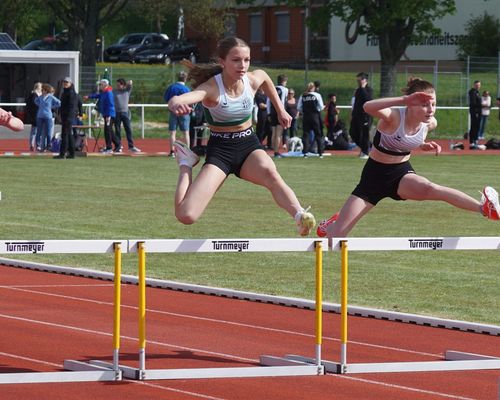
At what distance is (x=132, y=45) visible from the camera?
6825 cm

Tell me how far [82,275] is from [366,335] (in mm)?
4255

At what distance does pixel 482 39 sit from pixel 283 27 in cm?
1695

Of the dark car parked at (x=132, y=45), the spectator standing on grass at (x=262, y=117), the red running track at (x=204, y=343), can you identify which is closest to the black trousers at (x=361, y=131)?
the spectator standing on grass at (x=262, y=117)

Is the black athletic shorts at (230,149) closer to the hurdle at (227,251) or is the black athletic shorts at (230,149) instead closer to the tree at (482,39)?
the hurdle at (227,251)

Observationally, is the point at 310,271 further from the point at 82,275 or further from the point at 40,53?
the point at 40,53

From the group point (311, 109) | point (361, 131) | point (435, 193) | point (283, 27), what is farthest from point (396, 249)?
point (283, 27)

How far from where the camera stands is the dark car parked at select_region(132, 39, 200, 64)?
221ft

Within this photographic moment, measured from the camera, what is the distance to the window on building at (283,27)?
250 feet

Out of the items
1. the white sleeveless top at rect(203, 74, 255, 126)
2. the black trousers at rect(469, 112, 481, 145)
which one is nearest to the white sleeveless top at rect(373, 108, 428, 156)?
the white sleeveless top at rect(203, 74, 255, 126)

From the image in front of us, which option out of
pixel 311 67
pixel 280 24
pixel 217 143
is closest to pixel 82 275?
pixel 217 143

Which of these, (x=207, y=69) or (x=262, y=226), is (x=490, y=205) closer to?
(x=207, y=69)

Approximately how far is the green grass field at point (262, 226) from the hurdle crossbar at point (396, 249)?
2.33m

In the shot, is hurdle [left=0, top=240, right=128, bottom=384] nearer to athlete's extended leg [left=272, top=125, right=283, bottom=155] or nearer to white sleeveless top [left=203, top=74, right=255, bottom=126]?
white sleeveless top [left=203, top=74, right=255, bottom=126]

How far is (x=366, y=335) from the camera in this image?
11023 millimetres
